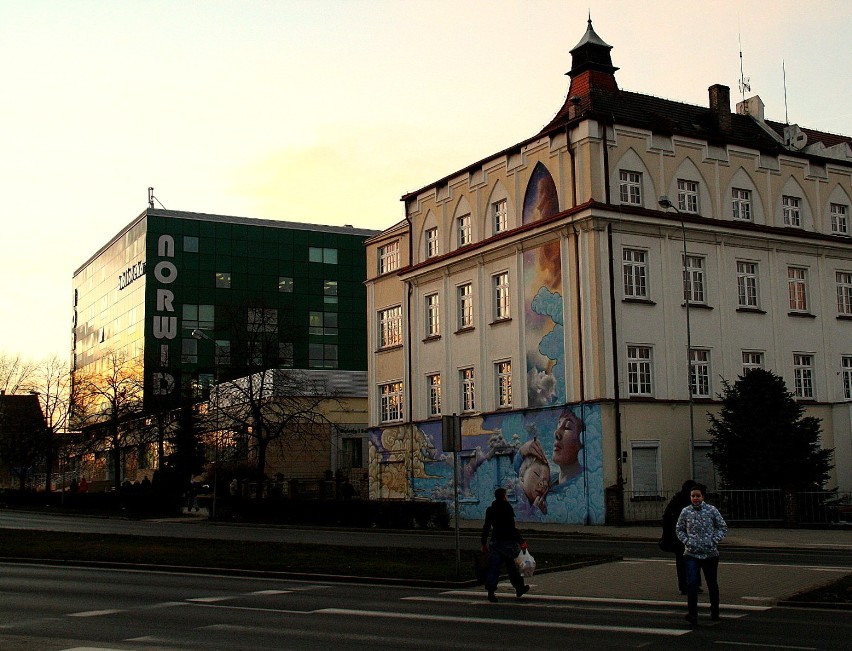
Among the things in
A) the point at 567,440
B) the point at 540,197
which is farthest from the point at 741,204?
the point at 567,440

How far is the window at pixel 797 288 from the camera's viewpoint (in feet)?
141

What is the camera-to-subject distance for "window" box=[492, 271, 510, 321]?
141 feet

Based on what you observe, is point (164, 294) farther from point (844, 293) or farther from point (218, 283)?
point (844, 293)

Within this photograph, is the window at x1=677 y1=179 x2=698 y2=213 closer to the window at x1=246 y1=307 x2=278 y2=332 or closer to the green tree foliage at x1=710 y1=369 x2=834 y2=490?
the green tree foliage at x1=710 y1=369 x2=834 y2=490

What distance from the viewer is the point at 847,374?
144 ft

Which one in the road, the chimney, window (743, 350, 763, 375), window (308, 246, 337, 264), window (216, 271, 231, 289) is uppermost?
window (308, 246, 337, 264)

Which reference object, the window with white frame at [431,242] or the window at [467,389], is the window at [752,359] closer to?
the window at [467,389]

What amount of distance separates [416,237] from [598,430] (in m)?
15.0

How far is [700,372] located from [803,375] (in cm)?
544

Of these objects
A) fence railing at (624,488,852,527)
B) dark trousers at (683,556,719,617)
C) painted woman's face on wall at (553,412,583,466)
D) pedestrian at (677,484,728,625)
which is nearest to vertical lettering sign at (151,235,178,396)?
painted woman's face on wall at (553,412,583,466)

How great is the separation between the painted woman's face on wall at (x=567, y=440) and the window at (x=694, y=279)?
21.2 feet

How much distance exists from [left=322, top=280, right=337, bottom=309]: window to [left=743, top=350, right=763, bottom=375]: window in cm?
6017

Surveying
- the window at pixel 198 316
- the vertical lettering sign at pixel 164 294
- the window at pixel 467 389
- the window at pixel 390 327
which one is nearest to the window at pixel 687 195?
the window at pixel 467 389

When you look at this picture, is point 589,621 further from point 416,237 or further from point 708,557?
point 416,237
